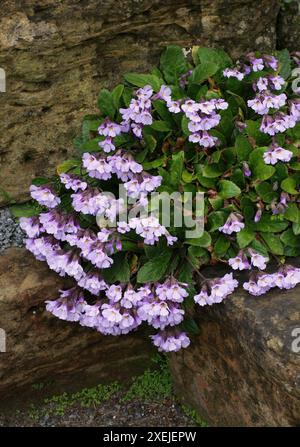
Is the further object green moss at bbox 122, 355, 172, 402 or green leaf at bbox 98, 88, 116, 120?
green moss at bbox 122, 355, 172, 402

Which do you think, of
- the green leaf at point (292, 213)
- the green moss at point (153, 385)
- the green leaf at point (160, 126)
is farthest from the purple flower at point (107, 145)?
the green moss at point (153, 385)

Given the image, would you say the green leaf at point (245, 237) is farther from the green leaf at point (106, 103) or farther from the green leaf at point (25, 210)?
the green leaf at point (25, 210)

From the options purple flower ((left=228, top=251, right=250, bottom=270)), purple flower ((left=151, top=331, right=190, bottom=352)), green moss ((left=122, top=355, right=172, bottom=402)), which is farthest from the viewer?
green moss ((left=122, top=355, right=172, bottom=402))

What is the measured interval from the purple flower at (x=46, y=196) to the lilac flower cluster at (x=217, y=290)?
91 cm

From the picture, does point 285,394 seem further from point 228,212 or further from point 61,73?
point 61,73

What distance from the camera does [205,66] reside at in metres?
3.55

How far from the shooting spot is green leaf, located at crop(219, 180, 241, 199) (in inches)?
131

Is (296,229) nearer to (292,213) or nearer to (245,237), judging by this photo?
(292,213)

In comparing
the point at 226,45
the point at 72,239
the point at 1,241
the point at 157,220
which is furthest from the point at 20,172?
the point at 226,45

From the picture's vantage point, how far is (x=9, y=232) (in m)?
3.83

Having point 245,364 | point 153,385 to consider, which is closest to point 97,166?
point 245,364

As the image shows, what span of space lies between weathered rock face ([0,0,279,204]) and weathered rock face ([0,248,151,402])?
51 cm

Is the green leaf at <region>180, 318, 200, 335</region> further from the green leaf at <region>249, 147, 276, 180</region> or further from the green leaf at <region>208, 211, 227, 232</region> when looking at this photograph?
the green leaf at <region>249, 147, 276, 180</region>

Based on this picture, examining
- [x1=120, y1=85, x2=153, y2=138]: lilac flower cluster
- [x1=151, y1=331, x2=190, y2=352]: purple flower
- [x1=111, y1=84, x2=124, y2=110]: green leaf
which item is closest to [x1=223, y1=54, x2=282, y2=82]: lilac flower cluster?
[x1=120, y1=85, x2=153, y2=138]: lilac flower cluster
